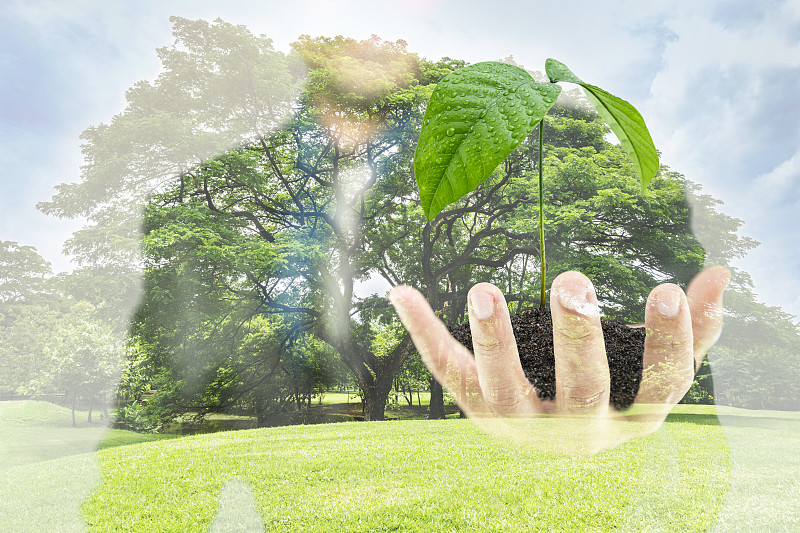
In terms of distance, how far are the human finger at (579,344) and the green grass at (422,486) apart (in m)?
2.37

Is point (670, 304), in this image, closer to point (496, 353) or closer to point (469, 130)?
point (496, 353)

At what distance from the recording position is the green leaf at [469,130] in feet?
0.87

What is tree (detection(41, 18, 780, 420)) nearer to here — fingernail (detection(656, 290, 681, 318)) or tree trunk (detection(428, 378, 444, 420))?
tree trunk (detection(428, 378, 444, 420))

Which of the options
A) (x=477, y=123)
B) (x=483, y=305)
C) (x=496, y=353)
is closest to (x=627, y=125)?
(x=477, y=123)

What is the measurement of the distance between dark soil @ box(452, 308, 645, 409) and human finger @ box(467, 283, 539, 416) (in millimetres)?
42

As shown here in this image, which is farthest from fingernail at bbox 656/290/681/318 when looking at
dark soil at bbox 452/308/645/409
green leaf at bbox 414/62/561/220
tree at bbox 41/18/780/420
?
tree at bbox 41/18/780/420

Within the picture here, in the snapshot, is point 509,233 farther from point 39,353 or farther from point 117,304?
point 39,353

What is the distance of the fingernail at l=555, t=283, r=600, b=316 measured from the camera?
977 millimetres

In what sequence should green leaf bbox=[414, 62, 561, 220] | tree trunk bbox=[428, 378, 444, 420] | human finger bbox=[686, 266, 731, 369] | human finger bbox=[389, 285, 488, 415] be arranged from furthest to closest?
tree trunk bbox=[428, 378, 444, 420], human finger bbox=[389, 285, 488, 415], human finger bbox=[686, 266, 731, 369], green leaf bbox=[414, 62, 561, 220]

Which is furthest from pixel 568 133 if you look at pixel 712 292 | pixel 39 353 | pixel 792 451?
pixel 39 353

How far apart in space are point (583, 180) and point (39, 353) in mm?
14643

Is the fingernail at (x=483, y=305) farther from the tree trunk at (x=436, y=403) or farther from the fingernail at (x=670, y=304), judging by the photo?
the tree trunk at (x=436, y=403)

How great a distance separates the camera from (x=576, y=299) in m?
0.98

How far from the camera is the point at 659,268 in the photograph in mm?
8305
